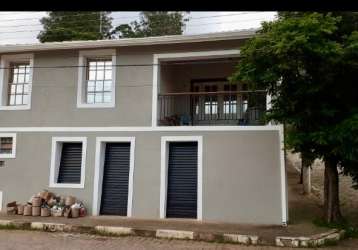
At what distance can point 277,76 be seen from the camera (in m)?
9.53

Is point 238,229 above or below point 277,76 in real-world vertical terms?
below

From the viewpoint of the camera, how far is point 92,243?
30.1ft

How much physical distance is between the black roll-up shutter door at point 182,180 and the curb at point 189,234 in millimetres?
2383

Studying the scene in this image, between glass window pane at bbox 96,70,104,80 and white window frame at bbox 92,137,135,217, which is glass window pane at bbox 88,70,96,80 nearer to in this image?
glass window pane at bbox 96,70,104,80

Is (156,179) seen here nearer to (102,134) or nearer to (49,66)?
(102,134)

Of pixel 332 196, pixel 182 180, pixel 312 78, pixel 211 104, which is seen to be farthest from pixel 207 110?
pixel 332 196

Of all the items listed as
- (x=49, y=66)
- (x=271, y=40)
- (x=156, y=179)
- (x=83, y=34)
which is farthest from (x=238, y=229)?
(x=83, y=34)

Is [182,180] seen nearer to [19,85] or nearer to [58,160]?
[58,160]

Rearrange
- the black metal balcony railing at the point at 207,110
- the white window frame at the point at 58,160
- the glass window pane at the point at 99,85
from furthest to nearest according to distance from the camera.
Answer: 1. the glass window pane at the point at 99,85
2. the white window frame at the point at 58,160
3. the black metal balcony railing at the point at 207,110

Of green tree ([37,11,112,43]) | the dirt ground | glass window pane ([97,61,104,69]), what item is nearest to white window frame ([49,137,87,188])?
glass window pane ([97,61,104,69])

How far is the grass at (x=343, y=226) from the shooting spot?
972cm

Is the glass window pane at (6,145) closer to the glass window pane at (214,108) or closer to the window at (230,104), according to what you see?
the glass window pane at (214,108)

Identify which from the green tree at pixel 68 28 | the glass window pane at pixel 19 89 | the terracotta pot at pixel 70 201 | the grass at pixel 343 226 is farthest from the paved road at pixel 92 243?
the green tree at pixel 68 28
